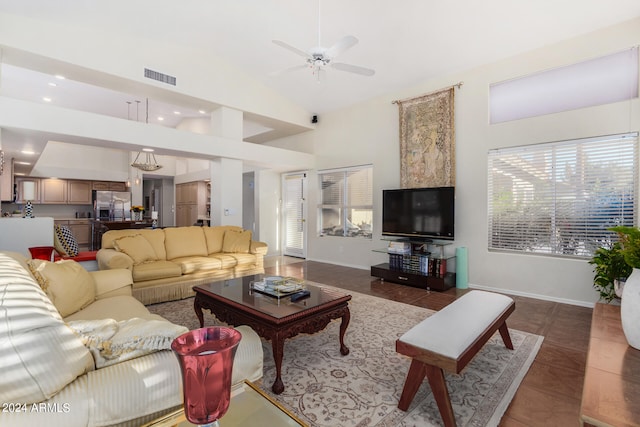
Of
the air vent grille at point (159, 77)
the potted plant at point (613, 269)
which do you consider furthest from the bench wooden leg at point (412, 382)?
the air vent grille at point (159, 77)

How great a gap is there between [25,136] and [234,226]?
128 inches

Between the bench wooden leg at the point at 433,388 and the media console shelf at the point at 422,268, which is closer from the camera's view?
the bench wooden leg at the point at 433,388

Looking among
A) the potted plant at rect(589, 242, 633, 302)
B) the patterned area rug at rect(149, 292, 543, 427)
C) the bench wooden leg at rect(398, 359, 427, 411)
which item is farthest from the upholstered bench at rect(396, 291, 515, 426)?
the potted plant at rect(589, 242, 633, 302)

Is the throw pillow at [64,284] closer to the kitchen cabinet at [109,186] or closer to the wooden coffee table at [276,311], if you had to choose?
the wooden coffee table at [276,311]

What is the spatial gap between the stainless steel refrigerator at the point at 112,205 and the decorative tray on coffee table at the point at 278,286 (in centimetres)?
893

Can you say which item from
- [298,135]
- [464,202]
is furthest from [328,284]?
[298,135]

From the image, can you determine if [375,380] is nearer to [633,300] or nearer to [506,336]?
[506,336]

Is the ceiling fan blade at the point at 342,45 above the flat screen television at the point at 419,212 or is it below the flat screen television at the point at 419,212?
above

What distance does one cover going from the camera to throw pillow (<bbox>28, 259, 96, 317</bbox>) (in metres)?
2.04

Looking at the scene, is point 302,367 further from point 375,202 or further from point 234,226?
point 375,202

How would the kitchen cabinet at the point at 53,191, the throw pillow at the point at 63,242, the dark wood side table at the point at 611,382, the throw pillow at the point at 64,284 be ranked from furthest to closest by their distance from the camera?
the kitchen cabinet at the point at 53,191
the throw pillow at the point at 63,242
the throw pillow at the point at 64,284
the dark wood side table at the point at 611,382

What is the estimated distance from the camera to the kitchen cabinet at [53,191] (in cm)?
890

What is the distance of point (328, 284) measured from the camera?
503 centimetres

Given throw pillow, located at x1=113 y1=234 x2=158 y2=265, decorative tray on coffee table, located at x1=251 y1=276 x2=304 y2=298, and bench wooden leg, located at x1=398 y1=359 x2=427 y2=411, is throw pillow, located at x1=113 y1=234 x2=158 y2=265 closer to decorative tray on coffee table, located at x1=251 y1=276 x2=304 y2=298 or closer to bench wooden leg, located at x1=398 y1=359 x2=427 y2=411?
decorative tray on coffee table, located at x1=251 y1=276 x2=304 y2=298
